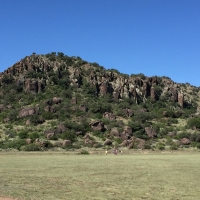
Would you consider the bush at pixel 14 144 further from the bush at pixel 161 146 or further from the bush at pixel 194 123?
the bush at pixel 194 123

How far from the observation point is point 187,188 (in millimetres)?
15812

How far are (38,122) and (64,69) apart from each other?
26.8 metres

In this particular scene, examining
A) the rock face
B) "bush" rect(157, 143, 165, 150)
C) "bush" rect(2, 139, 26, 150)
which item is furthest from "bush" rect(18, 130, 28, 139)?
"bush" rect(157, 143, 165, 150)

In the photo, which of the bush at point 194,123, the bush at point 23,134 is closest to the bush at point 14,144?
the bush at point 23,134

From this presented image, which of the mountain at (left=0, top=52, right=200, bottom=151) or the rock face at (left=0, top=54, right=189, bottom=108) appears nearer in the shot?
the mountain at (left=0, top=52, right=200, bottom=151)

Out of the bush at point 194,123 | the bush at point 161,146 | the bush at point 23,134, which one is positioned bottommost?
the bush at point 161,146

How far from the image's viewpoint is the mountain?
214 ft

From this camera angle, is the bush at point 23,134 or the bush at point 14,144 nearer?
the bush at point 14,144

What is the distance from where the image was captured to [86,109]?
7950cm

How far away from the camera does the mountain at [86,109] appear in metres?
65.1

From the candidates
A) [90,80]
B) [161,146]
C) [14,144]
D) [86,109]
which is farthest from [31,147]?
[90,80]

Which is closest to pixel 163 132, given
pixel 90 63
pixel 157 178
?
pixel 90 63

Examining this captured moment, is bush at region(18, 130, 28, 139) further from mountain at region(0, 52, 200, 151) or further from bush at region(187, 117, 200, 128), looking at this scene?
bush at region(187, 117, 200, 128)

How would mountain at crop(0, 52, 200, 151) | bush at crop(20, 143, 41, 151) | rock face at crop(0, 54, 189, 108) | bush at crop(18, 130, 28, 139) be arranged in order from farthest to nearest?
rock face at crop(0, 54, 189, 108) < mountain at crop(0, 52, 200, 151) < bush at crop(18, 130, 28, 139) < bush at crop(20, 143, 41, 151)
